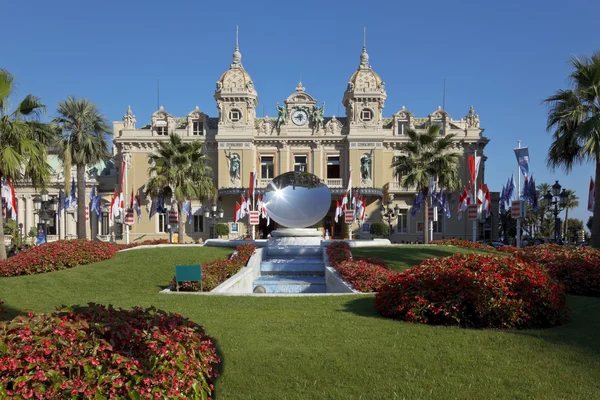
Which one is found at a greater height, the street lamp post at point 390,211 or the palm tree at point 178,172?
the palm tree at point 178,172

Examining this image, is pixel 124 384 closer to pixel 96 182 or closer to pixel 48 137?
pixel 48 137

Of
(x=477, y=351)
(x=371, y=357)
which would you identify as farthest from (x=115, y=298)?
(x=477, y=351)

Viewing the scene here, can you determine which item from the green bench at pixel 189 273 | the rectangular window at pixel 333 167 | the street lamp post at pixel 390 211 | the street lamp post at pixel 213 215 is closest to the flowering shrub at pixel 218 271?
the green bench at pixel 189 273

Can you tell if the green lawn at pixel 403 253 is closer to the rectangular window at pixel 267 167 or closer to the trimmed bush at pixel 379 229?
the trimmed bush at pixel 379 229

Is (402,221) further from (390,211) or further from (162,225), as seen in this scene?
(162,225)

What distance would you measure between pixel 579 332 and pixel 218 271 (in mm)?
11661

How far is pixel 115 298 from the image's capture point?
12430 millimetres

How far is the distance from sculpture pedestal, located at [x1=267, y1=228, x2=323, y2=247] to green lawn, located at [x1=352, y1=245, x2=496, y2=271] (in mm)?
2383

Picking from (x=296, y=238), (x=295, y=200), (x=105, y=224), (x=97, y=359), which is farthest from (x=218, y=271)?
(x=105, y=224)

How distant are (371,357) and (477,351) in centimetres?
153

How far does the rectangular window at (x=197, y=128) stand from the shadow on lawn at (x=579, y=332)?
41176 millimetres

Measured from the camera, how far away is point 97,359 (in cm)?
485

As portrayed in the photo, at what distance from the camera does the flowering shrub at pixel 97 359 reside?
14.9 ft

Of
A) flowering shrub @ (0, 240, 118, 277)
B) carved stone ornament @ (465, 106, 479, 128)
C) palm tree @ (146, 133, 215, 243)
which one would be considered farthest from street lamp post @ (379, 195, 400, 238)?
flowering shrub @ (0, 240, 118, 277)
